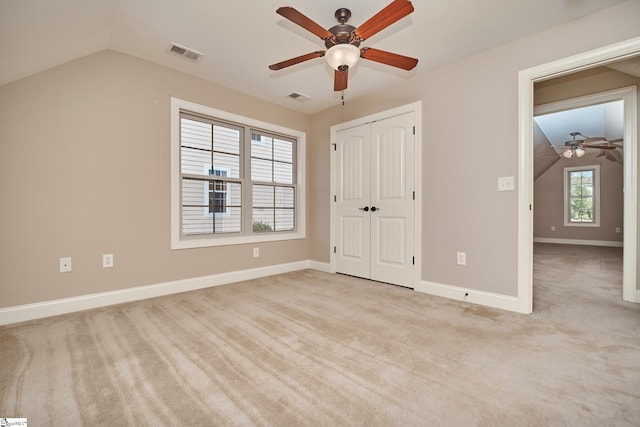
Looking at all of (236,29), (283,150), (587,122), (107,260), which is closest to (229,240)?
(107,260)

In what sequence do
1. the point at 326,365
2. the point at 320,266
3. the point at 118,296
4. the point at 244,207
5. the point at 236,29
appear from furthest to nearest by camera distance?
the point at 320,266, the point at 244,207, the point at 118,296, the point at 236,29, the point at 326,365

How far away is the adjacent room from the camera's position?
1440 millimetres

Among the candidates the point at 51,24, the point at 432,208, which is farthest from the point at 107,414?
the point at 432,208

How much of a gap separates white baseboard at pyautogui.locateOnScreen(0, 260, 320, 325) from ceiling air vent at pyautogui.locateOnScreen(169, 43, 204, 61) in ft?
8.03

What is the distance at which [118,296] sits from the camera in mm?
2770

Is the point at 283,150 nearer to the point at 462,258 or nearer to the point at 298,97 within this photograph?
the point at 298,97

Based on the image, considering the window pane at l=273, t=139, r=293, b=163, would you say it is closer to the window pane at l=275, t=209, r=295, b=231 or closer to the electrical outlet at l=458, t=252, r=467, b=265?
the window pane at l=275, t=209, r=295, b=231

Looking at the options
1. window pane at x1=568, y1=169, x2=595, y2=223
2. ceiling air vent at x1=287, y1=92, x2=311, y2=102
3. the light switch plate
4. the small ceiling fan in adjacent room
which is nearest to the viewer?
the light switch plate

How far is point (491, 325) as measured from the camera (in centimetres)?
224

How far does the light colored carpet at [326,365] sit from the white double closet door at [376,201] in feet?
2.73

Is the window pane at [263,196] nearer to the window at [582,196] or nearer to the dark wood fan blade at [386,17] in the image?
the dark wood fan blade at [386,17]

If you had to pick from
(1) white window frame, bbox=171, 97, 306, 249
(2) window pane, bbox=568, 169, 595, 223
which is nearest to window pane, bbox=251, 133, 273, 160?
(1) white window frame, bbox=171, 97, 306, 249

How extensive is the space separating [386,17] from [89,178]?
115 inches

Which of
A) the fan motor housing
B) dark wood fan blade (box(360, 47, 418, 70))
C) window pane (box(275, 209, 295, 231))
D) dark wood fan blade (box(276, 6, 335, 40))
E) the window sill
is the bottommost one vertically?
the window sill
